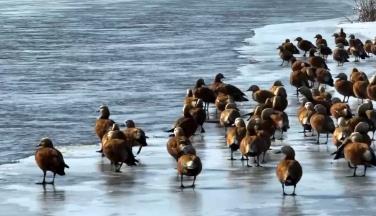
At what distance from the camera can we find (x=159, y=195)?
40.2ft

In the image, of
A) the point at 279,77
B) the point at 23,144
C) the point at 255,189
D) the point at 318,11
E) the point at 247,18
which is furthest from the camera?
the point at 318,11

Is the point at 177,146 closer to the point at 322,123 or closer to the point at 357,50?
the point at 322,123

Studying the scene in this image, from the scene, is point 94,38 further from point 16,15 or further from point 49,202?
point 49,202

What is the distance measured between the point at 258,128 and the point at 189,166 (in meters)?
2.56

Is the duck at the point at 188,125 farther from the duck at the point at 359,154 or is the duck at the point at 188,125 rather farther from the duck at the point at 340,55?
the duck at the point at 340,55

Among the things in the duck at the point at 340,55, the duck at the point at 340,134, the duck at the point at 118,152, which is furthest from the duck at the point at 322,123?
the duck at the point at 340,55

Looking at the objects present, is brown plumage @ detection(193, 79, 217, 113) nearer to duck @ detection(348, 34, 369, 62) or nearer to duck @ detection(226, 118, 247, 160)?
duck @ detection(226, 118, 247, 160)

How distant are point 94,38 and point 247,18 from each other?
11274mm

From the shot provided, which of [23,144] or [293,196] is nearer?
[293,196]

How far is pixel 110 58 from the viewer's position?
31531mm

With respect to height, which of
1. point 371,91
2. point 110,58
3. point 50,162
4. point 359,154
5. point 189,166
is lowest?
point 110,58

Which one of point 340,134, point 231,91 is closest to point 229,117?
point 340,134

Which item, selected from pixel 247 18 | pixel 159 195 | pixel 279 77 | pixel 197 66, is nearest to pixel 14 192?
pixel 159 195

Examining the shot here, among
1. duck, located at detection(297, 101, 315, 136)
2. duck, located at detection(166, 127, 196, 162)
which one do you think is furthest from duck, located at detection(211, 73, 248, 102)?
duck, located at detection(166, 127, 196, 162)
